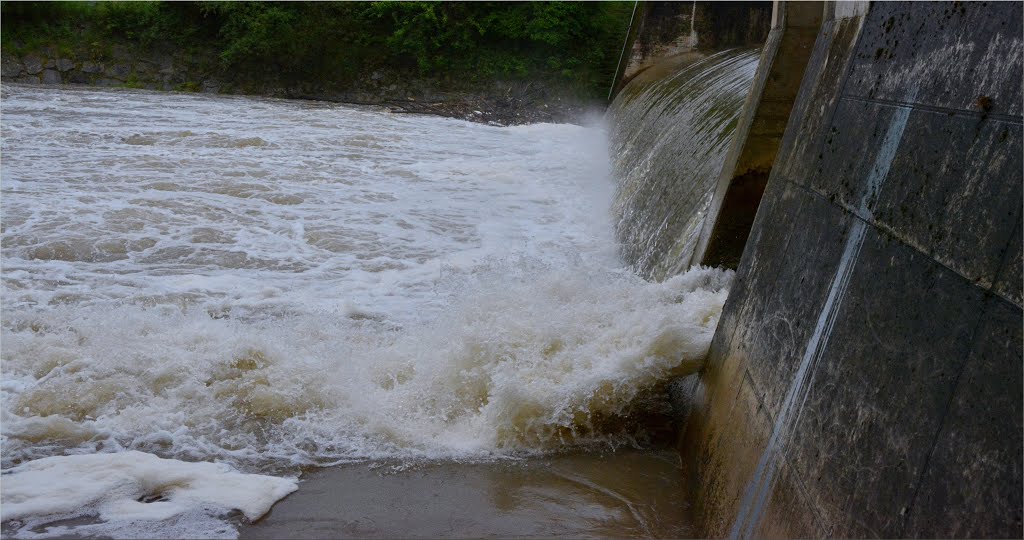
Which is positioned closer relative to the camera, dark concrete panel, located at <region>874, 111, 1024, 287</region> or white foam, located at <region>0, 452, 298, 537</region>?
dark concrete panel, located at <region>874, 111, 1024, 287</region>

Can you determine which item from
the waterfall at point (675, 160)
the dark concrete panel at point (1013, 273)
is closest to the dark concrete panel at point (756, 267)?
the waterfall at point (675, 160)

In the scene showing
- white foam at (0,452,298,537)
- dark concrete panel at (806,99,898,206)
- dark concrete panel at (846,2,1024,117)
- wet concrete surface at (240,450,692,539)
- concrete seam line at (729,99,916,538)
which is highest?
dark concrete panel at (846,2,1024,117)

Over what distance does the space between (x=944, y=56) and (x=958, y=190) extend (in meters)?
0.52

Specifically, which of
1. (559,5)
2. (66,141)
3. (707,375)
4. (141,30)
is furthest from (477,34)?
(707,375)

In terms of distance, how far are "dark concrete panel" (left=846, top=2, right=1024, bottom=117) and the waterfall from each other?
220 centimetres

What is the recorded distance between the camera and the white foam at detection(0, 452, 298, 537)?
320 cm

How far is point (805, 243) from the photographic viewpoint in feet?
9.93

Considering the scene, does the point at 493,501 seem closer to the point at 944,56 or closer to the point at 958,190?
the point at 958,190

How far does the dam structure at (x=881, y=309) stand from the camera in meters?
1.75

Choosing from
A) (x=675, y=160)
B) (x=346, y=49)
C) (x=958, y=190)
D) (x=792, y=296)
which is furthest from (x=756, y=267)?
(x=346, y=49)

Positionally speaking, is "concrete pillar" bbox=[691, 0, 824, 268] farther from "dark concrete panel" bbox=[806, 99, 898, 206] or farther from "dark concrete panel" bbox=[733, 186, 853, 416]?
"dark concrete panel" bbox=[806, 99, 898, 206]

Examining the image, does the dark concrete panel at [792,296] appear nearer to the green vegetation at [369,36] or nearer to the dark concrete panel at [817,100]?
the dark concrete panel at [817,100]

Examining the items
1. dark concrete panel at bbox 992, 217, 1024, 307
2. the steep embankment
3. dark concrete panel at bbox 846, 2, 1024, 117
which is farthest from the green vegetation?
dark concrete panel at bbox 992, 217, 1024, 307

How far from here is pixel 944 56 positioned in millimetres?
2346
